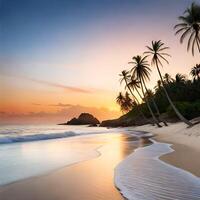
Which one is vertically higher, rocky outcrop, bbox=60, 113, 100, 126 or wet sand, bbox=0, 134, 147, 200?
rocky outcrop, bbox=60, 113, 100, 126

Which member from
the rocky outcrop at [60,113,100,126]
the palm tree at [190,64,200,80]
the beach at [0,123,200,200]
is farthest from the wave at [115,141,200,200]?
the rocky outcrop at [60,113,100,126]

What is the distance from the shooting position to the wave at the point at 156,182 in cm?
564

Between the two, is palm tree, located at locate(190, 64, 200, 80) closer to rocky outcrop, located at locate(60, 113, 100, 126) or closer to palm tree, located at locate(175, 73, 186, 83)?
palm tree, located at locate(175, 73, 186, 83)

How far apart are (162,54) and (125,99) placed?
54233mm

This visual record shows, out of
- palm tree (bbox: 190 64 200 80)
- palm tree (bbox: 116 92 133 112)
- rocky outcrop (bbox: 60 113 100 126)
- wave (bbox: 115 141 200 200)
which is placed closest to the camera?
wave (bbox: 115 141 200 200)

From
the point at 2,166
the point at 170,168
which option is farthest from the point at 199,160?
the point at 2,166

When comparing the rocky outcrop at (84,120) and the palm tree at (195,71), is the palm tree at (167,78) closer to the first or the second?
the palm tree at (195,71)

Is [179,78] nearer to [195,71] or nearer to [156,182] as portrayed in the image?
[195,71]

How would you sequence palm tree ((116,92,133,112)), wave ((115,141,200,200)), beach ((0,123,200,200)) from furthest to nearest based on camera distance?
1. palm tree ((116,92,133,112))
2. beach ((0,123,200,200))
3. wave ((115,141,200,200))

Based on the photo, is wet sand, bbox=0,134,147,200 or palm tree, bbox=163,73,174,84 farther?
palm tree, bbox=163,73,174,84

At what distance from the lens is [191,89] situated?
66.2 meters

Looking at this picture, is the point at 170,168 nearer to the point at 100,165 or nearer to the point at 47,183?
the point at 100,165

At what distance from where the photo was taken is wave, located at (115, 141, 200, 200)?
5.64m

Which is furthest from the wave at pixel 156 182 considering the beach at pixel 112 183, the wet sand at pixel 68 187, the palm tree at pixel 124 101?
the palm tree at pixel 124 101
